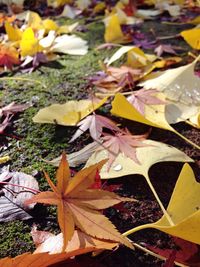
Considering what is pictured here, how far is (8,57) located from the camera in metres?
1.13

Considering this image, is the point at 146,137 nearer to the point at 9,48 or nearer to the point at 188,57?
the point at 188,57

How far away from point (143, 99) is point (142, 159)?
0.20 meters

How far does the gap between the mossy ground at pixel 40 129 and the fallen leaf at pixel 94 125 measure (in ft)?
0.08

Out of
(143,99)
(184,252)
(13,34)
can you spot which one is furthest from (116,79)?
(184,252)

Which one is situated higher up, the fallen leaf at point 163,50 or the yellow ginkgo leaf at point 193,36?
the yellow ginkgo leaf at point 193,36

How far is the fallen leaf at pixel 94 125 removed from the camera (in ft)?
2.41

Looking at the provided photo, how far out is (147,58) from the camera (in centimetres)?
103

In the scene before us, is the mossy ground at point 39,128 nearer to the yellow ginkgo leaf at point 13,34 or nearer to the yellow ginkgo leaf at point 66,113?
the yellow ginkgo leaf at point 66,113

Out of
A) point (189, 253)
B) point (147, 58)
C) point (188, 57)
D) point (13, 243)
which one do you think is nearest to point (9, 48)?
point (147, 58)

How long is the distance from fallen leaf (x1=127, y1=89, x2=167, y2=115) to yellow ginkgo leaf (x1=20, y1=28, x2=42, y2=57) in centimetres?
43

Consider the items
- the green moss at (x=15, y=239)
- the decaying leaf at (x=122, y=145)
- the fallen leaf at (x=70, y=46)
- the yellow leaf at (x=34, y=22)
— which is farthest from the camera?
the yellow leaf at (x=34, y=22)

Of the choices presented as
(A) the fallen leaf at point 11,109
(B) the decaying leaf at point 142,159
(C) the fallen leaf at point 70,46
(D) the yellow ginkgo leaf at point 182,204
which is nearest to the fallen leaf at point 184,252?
(D) the yellow ginkgo leaf at point 182,204

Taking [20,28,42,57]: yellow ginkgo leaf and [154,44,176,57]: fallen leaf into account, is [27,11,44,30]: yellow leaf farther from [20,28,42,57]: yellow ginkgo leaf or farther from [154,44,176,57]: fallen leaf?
[154,44,176,57]: fallen leaf

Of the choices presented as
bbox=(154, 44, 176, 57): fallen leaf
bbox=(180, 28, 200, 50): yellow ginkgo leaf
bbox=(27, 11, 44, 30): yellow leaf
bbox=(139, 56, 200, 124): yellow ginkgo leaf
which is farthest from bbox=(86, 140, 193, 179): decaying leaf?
bbox=(27, 11, 44, 30): yellow leaf
